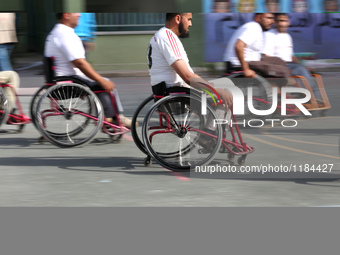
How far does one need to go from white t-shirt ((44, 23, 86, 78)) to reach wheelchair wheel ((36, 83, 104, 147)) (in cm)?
23

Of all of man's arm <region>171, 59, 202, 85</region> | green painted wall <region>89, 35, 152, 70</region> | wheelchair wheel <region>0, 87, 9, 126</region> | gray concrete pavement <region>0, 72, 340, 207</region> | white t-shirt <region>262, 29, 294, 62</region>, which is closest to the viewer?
gray concrete pavement <region>0, 72, 340, 207</region>

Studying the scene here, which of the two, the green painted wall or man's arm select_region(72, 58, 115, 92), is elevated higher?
man's arm select_region(72, 58, 115, 92)

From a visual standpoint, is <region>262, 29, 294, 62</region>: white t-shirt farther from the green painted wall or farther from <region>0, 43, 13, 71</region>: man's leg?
the green painted wall

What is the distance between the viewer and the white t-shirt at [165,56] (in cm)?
551

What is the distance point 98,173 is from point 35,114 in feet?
4.28

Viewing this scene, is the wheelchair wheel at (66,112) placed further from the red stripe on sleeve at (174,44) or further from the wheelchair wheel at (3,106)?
the red stripe on sleeve at (174,44)

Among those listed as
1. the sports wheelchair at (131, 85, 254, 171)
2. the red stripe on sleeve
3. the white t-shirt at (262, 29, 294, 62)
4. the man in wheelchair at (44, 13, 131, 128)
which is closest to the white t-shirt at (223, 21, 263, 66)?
the white t-shirt at (262, 29, 294, 62)

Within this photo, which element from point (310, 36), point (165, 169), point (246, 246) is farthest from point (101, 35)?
point (246, 246)

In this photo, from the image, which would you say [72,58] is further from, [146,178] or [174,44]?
[146,178]

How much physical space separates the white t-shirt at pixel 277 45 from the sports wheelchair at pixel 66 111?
2818 mm

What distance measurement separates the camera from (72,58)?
259 inches

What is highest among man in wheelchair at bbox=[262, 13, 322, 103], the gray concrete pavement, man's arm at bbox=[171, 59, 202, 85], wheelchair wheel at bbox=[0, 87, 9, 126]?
man's arm at bbox=[171, 59, 202, 85]

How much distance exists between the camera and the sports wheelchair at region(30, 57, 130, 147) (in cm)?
657

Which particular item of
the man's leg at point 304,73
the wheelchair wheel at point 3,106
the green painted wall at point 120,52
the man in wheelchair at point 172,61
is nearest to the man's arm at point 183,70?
the man in wheelchair at point 172,61
